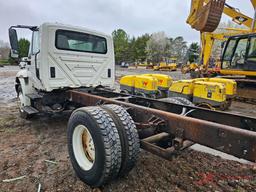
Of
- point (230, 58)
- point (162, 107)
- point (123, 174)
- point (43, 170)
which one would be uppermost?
point (230, 58)

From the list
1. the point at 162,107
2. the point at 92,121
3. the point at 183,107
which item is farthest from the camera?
the point at 162,107

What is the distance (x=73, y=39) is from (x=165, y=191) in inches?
146

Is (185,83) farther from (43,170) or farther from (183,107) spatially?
(43,170)

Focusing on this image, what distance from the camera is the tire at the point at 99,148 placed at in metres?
2.19

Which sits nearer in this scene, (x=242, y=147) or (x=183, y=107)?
(x=242, y=147)

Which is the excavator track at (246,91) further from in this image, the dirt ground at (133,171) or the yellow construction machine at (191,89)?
the dirt ground at (133,171)

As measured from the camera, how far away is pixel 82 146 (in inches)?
108

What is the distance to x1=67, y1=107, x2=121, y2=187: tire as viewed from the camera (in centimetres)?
219

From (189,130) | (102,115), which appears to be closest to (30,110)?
(102,115)

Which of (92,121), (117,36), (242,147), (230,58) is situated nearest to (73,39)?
(92,121)

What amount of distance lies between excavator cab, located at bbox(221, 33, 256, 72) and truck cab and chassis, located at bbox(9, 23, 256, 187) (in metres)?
6.55

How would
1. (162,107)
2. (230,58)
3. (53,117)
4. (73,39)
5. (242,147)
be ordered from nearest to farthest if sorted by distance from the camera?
(242,147)
(162,107)
(73,39)
(53,117)
(230,58)

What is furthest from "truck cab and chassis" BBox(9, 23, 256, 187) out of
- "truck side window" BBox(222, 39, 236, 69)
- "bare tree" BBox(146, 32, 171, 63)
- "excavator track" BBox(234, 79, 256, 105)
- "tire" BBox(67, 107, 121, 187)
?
"bare tree" BBox(146, 32, 171, 63)

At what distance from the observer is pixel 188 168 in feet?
9.65
